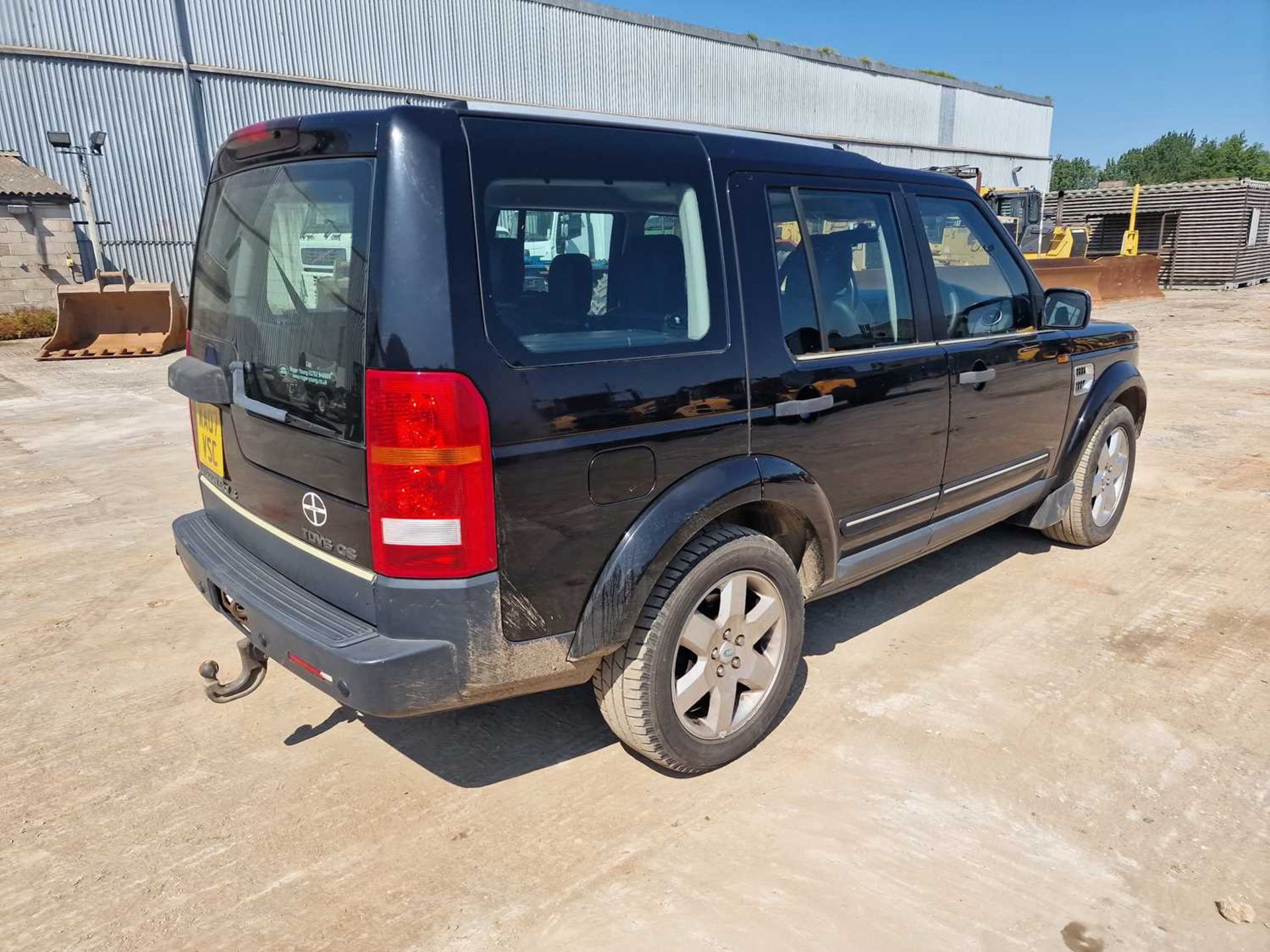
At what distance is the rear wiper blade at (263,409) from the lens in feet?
7.81

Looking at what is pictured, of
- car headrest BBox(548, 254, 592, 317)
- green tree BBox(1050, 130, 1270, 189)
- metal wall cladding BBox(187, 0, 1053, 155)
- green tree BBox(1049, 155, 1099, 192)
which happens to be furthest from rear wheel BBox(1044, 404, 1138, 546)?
green tree BBox(1049, 155, 1099, 192)

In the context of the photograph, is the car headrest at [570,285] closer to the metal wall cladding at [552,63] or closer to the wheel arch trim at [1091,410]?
the wheel arch trim at [1091,410]

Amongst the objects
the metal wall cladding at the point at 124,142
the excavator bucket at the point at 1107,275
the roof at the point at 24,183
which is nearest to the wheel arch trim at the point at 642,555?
the roof at the point at 24,183

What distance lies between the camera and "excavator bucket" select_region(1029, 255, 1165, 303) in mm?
19562

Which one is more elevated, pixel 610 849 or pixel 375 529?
pixel 375 529

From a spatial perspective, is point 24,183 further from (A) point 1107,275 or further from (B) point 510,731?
(A) point 1107,275

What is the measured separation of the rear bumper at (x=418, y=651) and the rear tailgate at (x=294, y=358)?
10 cm

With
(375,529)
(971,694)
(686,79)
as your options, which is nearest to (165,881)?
(375,529)

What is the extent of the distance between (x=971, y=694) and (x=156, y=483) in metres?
5.57

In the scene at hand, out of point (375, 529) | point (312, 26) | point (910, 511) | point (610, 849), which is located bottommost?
point (610, 849)

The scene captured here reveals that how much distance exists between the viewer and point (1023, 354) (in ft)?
12.9

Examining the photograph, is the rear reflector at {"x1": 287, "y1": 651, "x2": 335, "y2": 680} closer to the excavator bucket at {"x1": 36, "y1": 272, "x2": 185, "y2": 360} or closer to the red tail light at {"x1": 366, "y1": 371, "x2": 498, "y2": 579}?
the red tail light at {"x1": 366, "y1": 371, "x2": 498, "y2": 579}

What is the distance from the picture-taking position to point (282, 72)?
65.5ft

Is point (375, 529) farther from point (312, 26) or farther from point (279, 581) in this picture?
point (312, 26)
